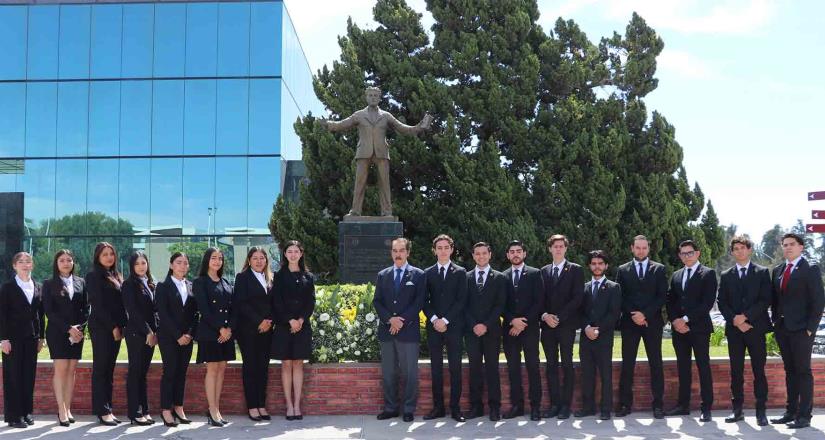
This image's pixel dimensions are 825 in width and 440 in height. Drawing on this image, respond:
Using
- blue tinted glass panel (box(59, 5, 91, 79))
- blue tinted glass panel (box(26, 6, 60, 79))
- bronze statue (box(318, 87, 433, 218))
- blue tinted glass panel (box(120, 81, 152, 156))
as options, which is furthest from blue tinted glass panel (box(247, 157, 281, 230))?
bronze statue (box(318, 87, 433, 218))

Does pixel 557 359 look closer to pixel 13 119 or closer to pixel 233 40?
pixel 233 40

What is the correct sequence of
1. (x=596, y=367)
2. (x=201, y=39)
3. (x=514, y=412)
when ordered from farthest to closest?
(x=201, y=39) → (x=596, y=367) → (x=514, y=412)

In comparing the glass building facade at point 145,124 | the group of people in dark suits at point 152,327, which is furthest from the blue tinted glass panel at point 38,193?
the group of people in dark suits at point 152,327

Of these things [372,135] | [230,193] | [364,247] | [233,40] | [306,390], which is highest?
Result: [233,40]

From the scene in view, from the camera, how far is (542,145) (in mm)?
15602

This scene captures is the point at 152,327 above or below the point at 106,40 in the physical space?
below

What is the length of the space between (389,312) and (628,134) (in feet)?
32.2

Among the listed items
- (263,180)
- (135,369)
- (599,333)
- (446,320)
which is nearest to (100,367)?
(135,369)

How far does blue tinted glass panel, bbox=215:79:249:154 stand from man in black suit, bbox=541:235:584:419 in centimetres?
1743

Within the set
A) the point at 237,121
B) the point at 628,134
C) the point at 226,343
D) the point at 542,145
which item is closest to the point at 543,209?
the point at 542,145

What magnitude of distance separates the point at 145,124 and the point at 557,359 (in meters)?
19.3

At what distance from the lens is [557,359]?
7777mm

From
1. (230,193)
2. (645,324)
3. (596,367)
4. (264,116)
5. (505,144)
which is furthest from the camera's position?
(264,116)

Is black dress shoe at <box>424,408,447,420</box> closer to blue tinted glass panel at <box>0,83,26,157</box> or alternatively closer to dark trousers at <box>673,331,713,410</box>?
dark trousers at <box>673,331,713,410</box>
